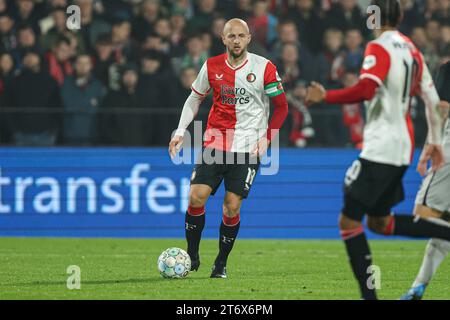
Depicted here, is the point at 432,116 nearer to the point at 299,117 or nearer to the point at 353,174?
the point at 353,174

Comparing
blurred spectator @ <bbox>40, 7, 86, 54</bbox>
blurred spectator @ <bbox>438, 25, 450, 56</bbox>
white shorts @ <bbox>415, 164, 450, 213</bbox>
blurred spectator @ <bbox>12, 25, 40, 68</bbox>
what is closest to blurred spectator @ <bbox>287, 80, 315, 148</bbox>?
blurred spectator @ <bbox>438, 25, 450, 56</bbox>

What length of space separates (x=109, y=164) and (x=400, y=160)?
8777mm

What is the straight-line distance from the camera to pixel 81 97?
52.4ft

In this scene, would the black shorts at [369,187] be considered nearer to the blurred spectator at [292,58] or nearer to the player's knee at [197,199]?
the player's knee at [197,199]

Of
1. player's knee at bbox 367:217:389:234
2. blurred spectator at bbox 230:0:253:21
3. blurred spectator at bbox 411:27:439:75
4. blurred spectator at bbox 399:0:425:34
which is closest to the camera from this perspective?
player's knee at bbox 367:217:389:234

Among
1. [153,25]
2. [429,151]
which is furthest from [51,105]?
[429,151]

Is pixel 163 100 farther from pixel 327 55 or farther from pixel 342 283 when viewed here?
pixel 342 283

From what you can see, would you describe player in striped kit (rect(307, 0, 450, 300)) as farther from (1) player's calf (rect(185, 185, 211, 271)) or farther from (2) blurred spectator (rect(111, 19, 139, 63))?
(2) blurred spectator (rect(111, 19, 139, 63))

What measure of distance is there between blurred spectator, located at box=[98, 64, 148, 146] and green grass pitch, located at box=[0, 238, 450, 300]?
4.93 feet

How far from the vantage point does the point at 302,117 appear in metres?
15.7

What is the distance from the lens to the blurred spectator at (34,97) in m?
15.6

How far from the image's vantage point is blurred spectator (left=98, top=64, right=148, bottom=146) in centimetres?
1548

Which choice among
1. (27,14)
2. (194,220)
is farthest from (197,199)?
(27,14)
